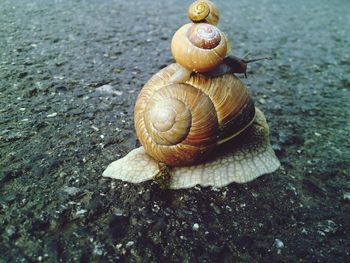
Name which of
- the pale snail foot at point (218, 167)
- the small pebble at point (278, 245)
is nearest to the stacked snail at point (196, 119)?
the pale snail foot at point (218, 167)

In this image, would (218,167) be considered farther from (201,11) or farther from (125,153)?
(201,11)

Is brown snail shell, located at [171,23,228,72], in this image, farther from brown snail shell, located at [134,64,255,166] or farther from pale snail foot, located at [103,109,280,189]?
pale snail foot, located at [103,109,280,189]

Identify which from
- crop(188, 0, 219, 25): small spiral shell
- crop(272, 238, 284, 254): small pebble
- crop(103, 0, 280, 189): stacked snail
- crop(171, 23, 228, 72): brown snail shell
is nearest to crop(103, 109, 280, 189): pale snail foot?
crop(103, 0, 280, 189): stacked snail

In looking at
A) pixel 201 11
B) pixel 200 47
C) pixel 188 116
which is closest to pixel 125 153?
pixel 188 116

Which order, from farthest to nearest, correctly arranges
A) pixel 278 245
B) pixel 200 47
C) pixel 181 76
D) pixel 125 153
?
1. pixel 125 153
2. pixel 181 76
3. pixel 200 47
4. pixel 278 245

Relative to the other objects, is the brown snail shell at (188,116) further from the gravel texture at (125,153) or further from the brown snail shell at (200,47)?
the gravel texture at (125,153)
